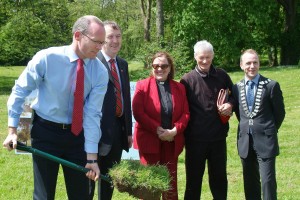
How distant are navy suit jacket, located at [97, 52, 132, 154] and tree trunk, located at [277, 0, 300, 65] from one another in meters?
27.5

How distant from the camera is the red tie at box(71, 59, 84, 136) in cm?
384

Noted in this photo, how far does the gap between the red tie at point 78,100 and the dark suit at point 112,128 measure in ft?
2.60

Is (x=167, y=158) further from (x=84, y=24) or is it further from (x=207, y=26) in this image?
(x=207, y=26)

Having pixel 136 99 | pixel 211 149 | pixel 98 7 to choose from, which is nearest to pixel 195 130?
pixel 211 149

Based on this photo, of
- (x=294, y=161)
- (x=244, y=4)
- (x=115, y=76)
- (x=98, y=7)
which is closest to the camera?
(x=115, y=76)

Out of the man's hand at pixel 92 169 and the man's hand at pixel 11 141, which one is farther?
the man's hand at pixel 92 169

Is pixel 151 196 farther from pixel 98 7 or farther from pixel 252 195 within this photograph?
pixel 98 7

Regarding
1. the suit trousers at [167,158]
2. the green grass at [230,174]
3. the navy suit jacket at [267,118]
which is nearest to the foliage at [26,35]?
the green grass at [230,174]

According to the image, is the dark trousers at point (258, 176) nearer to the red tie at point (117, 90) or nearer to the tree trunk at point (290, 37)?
the red tie at point (117, 90)

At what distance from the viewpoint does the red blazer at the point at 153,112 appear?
17.2 feet

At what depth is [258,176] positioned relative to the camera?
17.9 feet

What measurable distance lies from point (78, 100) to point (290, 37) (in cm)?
2908

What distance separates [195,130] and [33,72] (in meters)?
2.23

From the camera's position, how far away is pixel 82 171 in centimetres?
394
